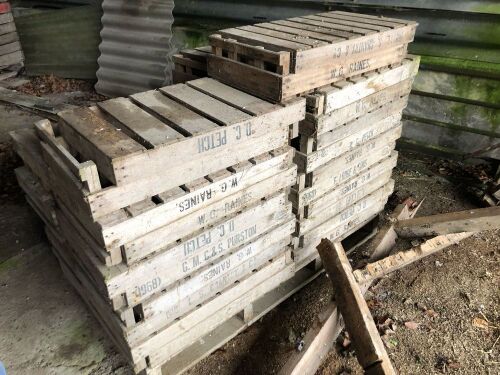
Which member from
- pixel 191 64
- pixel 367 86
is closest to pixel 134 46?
pixel 191 64

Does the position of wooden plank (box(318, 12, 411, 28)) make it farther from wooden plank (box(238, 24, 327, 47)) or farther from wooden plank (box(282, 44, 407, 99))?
wooden plank (box(238, 24, 327, 47))

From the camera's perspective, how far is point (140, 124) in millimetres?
2865

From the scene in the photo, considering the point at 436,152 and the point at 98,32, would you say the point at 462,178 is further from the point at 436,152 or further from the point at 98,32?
the point at 98,32

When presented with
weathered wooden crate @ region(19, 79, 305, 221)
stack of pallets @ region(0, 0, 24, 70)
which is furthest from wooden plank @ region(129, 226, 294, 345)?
stack of pallets @ region(0, 0, 24, 70)

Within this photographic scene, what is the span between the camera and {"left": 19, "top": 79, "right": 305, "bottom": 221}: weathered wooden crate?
8.34ft

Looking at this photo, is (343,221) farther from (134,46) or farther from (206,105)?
(134,46)

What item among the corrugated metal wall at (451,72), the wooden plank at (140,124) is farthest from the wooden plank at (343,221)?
the corrugated metal wall at (451,72)

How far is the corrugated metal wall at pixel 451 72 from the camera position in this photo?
584cm

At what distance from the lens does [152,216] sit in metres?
2.74

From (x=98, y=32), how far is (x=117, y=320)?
7.86 m

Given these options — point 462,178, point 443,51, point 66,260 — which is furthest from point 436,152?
point 66,260

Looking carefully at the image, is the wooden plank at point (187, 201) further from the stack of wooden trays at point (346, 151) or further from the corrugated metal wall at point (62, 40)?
the corrugated metal wall at point (62, 40)

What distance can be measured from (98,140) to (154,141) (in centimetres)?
34

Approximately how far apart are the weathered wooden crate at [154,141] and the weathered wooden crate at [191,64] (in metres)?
0.65
